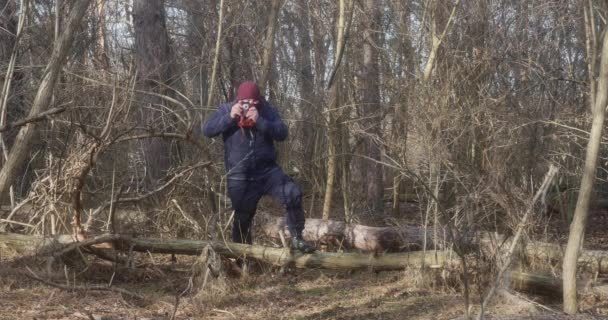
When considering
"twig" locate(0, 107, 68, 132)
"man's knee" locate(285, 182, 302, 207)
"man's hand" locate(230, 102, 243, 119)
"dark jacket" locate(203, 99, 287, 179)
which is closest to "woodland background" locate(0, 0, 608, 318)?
"twig" locate(0, 107, 68, 132)

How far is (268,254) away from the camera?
6.84 meters

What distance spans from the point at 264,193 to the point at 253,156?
369mm

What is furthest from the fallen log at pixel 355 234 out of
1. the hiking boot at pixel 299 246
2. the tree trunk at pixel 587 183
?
the tree trunk at pixel 587 183

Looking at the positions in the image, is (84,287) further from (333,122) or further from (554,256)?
(333,122)

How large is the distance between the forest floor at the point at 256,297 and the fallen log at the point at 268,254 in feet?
0.37

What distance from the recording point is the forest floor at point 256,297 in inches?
218

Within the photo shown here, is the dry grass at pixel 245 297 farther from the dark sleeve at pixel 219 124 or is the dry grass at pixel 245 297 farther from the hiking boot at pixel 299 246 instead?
the dark sleeve at pixel 219 124

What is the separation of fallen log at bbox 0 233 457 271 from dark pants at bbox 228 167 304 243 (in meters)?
0.27

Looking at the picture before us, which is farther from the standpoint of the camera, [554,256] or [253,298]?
[554,256]

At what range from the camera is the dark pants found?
6766 millimetres

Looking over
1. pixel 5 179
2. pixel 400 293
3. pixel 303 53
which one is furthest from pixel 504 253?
→ pixel 303 53

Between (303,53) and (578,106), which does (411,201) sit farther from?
(303,53)

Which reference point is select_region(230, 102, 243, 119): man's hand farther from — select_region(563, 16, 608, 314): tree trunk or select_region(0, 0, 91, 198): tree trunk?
select_region(563, 16, 608, 314): tree trunk

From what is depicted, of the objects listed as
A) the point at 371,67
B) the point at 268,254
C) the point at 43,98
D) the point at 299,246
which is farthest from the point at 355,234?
the point at 371,67
